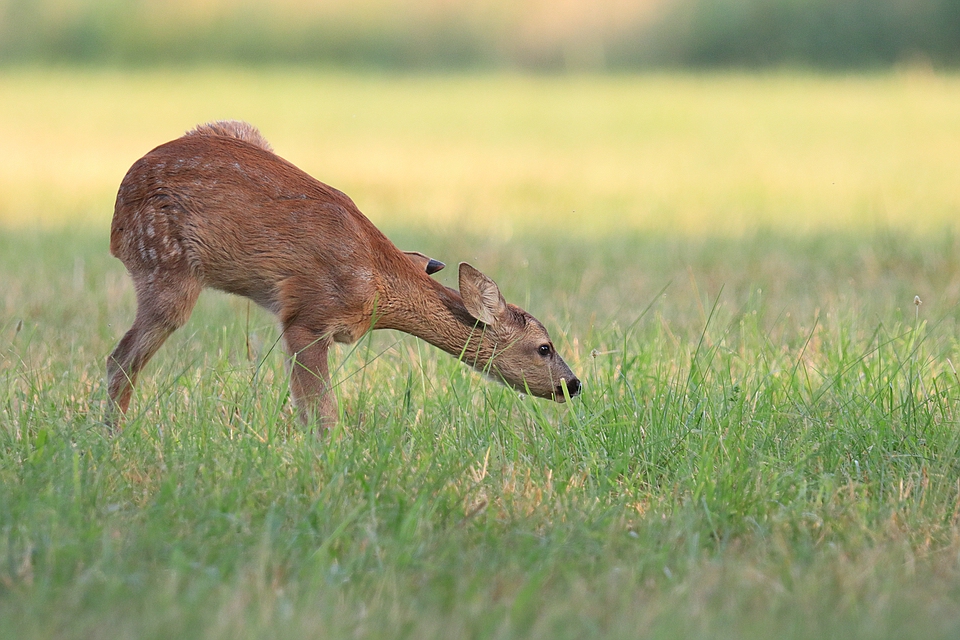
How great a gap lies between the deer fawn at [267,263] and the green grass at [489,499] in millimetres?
206

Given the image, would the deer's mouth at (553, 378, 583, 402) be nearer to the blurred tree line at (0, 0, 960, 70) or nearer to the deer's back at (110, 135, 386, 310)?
the deer's back at (110, 135, 386, 310)

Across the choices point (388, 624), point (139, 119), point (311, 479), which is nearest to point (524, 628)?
point (388, 624)

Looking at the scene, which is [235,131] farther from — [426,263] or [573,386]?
[573,386]

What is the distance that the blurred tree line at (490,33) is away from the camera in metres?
29.6

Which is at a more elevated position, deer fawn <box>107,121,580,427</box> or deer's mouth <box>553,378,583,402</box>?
deer fawn <box>107,121,580,427</box>

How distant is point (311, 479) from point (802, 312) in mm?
3997

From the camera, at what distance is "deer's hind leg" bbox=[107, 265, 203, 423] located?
16.3ft

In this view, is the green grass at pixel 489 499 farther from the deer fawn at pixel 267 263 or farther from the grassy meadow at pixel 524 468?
the deer fawn at pixel 267 263

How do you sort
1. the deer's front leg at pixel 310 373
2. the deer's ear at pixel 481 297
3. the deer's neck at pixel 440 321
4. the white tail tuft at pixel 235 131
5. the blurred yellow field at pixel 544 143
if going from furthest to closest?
the blurred yellow field at pixel 544 143
the white tail tuft at pixel 235 131
the deer's neck at pixel 440 321
the deer's ear at pixel 481 297
the deer's front leg at pixel 310 373

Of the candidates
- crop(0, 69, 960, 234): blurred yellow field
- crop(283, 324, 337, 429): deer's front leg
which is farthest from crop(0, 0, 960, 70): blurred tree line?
crop(283, 324, 337, 429): deer's front leg

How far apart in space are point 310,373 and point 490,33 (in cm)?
2740

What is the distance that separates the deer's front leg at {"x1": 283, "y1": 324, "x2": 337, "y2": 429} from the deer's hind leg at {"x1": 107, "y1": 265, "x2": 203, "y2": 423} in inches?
16.0

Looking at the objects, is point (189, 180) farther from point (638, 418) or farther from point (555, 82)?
point (555, 82)

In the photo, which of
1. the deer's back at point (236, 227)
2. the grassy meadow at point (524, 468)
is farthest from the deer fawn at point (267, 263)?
the grassy meadow at point (524, 468)
